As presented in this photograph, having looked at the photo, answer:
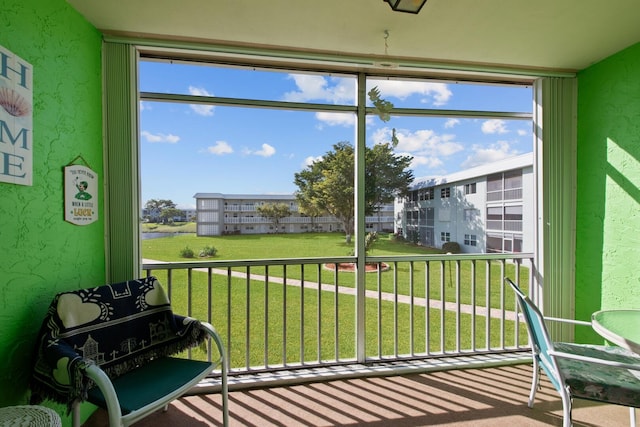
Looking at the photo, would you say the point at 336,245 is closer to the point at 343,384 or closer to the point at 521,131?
the point at 343,384

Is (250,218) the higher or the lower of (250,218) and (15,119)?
the lower

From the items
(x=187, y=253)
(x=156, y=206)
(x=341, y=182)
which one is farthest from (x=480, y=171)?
(x=156, y=206)

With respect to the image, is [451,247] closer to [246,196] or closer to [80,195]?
[246,196]

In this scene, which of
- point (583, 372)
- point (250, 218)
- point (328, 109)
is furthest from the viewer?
point (250, 218)

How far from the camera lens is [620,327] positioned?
5.06 feet

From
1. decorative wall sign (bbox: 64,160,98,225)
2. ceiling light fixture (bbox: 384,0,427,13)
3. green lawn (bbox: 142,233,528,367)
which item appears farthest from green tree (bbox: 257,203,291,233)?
ceiling light fixture (bbox: 384,0,427,13)

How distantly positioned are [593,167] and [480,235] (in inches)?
39.3

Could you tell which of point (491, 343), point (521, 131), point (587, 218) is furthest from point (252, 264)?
point (587, 218)

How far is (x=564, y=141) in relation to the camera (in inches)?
99.3

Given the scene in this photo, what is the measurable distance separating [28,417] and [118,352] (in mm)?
553

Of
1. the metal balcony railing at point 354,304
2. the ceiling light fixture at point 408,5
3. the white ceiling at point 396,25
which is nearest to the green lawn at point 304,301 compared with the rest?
the metal balcony railing at point 354,304

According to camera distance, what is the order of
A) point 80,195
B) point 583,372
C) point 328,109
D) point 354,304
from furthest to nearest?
1. point 354,304
2. point 328,109
3. point 80,195
4. point 583,372

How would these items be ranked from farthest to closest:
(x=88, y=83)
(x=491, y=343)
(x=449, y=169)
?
(x=491, y=343) → (x=449, y=169) → (x=88, y=83)

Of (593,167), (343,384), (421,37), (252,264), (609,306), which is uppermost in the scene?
(421,37)
